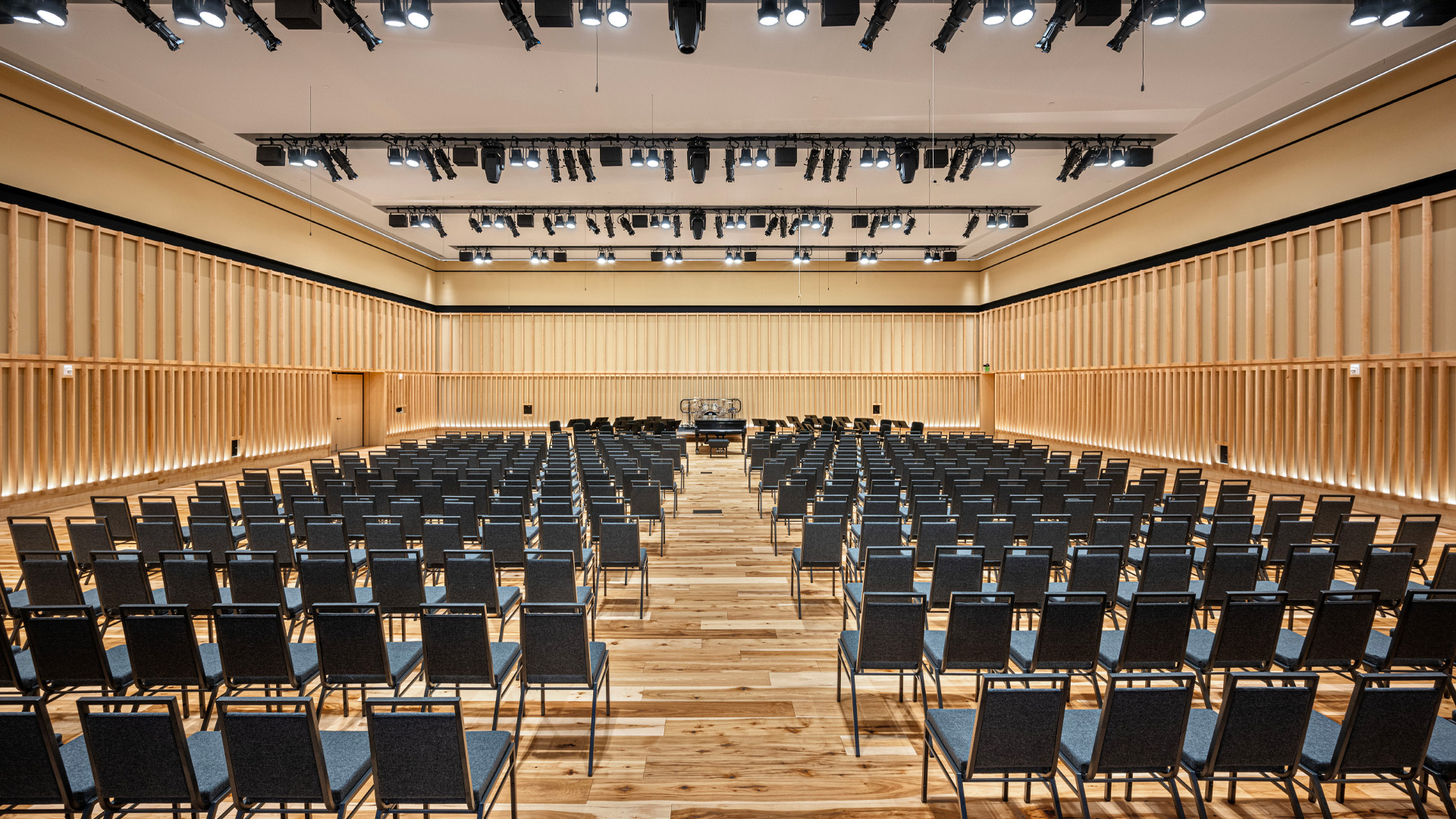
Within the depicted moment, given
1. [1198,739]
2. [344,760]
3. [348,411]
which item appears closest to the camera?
[344,760]

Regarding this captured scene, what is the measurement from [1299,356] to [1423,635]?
1050 cm

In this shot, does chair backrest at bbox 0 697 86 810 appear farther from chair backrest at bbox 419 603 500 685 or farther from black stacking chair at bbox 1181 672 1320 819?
black stacking chair at bbox 1181 672 1320 819

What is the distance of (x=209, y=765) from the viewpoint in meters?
2.78

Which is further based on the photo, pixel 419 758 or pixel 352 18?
pixel 352 18

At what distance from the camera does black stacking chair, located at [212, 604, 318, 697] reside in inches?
138

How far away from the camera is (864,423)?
75.4 feet

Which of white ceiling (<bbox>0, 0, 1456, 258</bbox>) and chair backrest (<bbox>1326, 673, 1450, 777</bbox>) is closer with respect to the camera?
chair backrest (<bbox>1326, 673, 1450, 777</bbox>)

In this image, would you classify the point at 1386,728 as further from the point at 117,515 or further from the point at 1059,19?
the point at 117,515

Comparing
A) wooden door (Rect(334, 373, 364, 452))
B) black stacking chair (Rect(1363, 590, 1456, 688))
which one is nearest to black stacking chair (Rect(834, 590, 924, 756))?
black stacking chair (Rect(1363, 590, 1456, 688))

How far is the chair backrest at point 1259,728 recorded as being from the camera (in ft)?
8.69

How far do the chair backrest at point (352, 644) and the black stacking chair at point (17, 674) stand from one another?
1.35 meters

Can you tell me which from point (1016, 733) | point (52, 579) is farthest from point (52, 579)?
point (1016, 733)

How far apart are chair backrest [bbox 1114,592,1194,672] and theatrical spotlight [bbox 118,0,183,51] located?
10.4 m

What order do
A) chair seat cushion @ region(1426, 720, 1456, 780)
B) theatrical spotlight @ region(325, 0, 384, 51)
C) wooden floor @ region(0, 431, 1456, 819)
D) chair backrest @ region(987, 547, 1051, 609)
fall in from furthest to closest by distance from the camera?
theatrical spotlight @ region(325, 0, 384, 51)
chair backrest @ region(987, 547, 1051, 609)
wooden floor @ region(0, 431, 1456, 819)
chair seat cushion @ region(1426, 720, 1456, 780)
